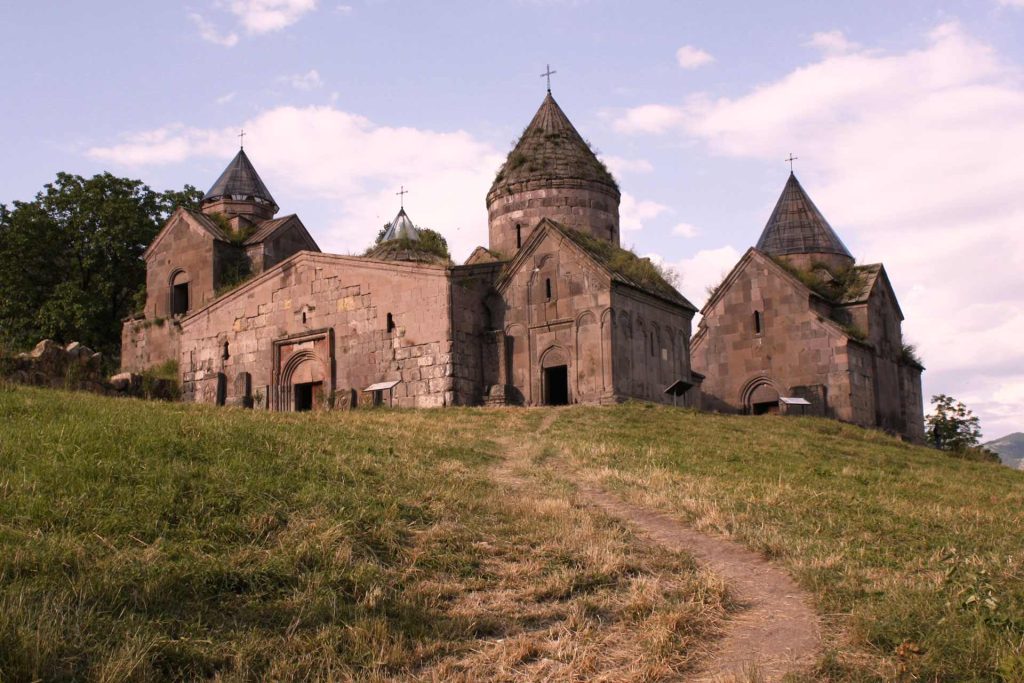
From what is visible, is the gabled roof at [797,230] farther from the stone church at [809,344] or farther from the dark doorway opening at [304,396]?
the dark doorway opening at [304,396]

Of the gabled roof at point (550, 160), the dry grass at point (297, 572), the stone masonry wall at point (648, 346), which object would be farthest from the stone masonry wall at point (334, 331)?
the dry grass at point (297, 572)

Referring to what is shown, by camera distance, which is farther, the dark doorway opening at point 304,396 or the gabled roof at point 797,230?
the gabled roof at point 797,230

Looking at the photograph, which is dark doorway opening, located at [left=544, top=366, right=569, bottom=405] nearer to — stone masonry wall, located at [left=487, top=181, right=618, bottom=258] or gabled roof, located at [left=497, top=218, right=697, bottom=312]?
gabled roof, located at [left=497, top=218, right=697, bottom=312]

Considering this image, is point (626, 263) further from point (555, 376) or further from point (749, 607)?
point (749, 607)

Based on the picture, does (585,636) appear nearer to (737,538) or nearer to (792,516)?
(737,538)

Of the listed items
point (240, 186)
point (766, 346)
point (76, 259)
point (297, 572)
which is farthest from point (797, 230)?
point (297, 572)

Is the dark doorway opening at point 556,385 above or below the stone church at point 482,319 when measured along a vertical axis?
below

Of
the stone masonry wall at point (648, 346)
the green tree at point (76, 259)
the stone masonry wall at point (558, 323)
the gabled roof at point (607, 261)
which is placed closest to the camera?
the stone masonry wall at point (558, 323)

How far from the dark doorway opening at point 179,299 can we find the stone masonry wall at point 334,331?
2880mm

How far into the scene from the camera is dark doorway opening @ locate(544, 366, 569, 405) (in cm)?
2347

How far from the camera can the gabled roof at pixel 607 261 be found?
23406 millimetres

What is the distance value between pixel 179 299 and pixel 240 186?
4.46 m

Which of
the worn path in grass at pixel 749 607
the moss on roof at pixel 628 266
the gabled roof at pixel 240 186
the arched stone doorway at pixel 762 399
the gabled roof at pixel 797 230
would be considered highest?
the gabled roof at pixel 240 186

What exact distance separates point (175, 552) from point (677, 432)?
1155 cm
